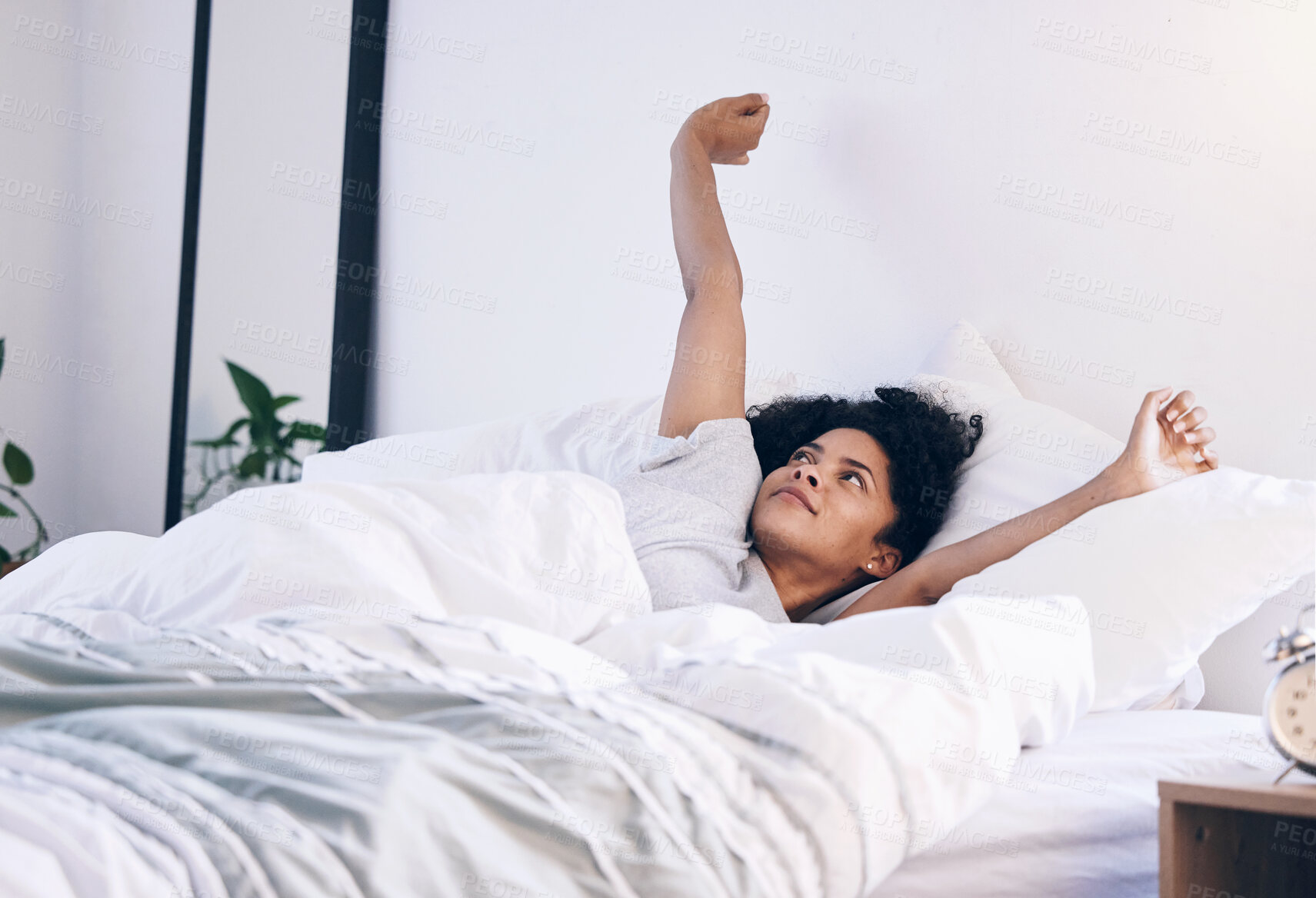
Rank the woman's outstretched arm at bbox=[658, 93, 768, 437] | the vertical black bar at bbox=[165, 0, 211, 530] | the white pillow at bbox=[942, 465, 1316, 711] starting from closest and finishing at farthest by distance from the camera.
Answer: the white pillow at bbox=[942, 465, 1316, 711]
the woman's outstretched arm at bbox=[658, 93, 768, 437]
the vertical black bar at bbox=[165, 0, 211, 530]

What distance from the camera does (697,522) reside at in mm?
1346

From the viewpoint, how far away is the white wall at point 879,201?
125 cm

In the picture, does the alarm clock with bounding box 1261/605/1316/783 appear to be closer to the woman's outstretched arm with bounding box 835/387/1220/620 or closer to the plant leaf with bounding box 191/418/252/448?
the woman's outstretched arm with bounding box 835/387/1220/620

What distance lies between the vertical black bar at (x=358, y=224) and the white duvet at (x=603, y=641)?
135 cm

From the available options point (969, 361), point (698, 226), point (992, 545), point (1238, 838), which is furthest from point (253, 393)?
point (1238, 838)

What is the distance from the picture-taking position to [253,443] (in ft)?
8.45

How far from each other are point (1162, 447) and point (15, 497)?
2774 mm

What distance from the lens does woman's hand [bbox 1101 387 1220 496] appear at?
117 centimetres

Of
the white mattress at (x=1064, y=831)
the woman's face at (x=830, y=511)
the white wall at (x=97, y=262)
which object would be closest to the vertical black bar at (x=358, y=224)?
the white wall at (x=97, y=262)

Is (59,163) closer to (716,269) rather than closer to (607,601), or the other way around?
(716,269)

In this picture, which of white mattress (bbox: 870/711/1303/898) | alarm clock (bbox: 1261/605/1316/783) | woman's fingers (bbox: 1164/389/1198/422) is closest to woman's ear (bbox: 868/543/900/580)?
woman's fingers (bbox: 1164/389/1198/422)

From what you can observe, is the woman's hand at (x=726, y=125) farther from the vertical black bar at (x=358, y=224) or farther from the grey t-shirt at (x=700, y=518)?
the vertical black bar at (x=358, y=224)

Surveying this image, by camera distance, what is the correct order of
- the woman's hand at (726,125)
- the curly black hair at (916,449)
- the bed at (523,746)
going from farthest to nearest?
the woman's hand at (726,125)
the curly black hair at (916,449)
the bed at (523,746)

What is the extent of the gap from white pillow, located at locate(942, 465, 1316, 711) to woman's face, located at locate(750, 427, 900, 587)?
1.05 feet
